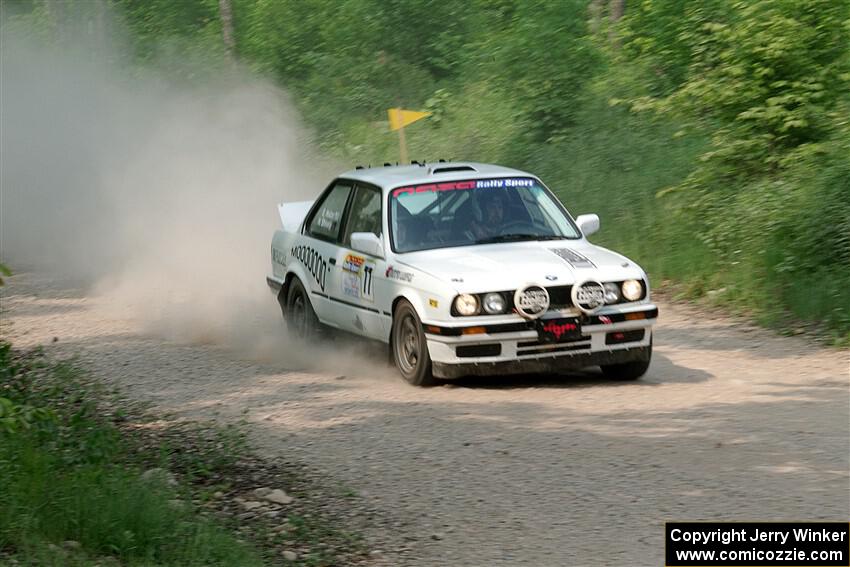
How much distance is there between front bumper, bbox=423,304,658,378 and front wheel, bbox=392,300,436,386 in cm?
11

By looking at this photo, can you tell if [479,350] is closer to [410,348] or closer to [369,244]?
[410,348]

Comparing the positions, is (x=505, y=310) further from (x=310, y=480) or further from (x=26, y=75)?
(x=26, y=75)

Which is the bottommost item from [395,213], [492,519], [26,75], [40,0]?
[492,519]

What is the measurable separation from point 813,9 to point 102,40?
3073 cm

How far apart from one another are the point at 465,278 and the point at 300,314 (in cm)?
288

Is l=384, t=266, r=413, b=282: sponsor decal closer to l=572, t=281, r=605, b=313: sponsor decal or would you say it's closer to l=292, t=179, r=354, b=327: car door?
l=292, t=179, r=354, b=327: car door

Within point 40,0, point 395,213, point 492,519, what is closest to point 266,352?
point 395,213

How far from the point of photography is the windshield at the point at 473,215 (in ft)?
35.2

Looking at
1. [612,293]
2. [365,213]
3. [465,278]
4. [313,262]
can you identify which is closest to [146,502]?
[465,278]

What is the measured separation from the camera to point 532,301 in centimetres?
963

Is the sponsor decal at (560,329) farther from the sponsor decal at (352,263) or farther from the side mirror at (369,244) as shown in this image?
the sponsor decal at (352,263)

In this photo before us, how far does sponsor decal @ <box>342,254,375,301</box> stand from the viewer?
35.3 ft

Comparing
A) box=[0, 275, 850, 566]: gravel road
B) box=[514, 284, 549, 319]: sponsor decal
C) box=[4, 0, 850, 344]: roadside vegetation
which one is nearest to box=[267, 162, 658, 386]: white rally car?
box=[514, 284, 549, 319]: sponsor decal

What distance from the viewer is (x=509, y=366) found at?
9719 mm
